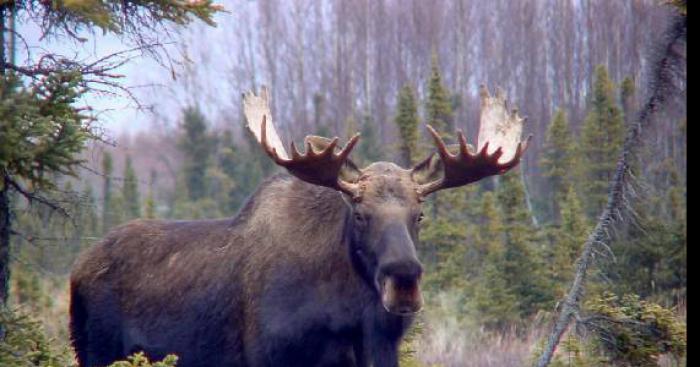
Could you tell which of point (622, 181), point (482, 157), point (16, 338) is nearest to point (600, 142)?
point (622, 181)

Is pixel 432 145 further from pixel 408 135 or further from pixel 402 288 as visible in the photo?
pixel 402 288

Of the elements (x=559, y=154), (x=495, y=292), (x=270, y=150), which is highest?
(x=559, y=154)

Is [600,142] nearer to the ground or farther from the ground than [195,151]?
nearer to the ground

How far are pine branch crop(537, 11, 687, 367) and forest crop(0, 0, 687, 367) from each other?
2cm

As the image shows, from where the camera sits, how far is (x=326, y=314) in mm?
5738

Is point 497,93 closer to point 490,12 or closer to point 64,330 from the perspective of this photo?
point 64,330

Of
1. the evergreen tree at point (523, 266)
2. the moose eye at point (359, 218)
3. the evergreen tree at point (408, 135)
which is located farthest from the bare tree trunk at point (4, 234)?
the evergreen tree at point (408, 135)

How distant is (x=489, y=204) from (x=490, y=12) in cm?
546

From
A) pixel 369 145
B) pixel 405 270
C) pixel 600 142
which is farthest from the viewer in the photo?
pixel 369 145

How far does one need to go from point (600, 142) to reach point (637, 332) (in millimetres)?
9787

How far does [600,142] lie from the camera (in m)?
15.6

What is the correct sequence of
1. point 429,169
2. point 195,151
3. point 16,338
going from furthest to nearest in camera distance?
point 195,151
point 429,169
point 16,338

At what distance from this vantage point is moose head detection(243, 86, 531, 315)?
204 inches

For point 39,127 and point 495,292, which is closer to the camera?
point 39,127
